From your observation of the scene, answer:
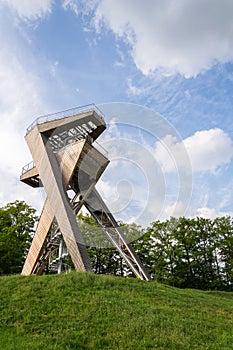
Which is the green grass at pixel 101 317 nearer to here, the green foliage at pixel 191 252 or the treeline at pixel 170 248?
the treeline at pixel 170 248

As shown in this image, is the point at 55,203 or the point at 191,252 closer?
the point at 55,203

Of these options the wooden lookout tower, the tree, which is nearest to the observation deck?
the wooden lookout tower

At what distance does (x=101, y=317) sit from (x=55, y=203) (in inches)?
384

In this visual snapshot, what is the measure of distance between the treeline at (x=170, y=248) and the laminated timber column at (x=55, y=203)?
13.2m

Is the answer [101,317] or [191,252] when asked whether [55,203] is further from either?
[191,252]

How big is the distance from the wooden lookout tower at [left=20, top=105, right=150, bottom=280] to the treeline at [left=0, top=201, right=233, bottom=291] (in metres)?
11.5

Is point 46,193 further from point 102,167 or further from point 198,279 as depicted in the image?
point 198,279

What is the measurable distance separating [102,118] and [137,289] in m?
10.9

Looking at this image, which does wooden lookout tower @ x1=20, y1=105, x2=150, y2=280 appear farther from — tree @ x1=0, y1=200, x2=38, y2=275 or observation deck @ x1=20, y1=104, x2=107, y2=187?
tree @ x1=0, y1=200, x2=38, y2=275

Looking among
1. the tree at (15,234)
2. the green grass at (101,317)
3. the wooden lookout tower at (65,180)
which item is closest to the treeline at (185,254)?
the tree at (15,234)

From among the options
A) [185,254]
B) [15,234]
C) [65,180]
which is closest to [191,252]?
[185,254]

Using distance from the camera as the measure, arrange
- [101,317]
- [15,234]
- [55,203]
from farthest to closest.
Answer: [15,234] → [55,203] → [101,317]

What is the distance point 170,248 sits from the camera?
35312mm

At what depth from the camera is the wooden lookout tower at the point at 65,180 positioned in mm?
18531
